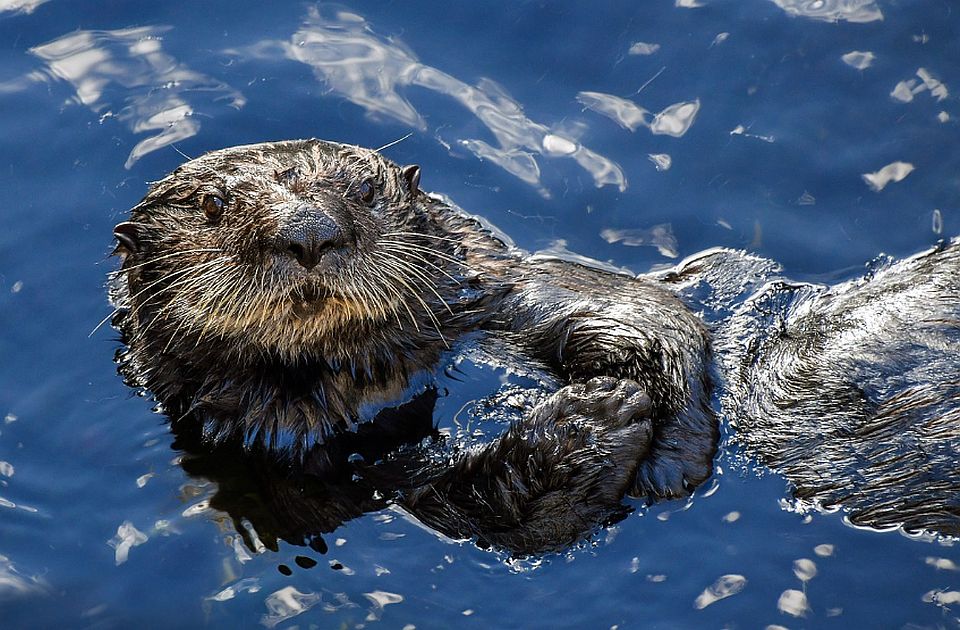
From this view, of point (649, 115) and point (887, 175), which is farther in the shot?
point (649, 115)

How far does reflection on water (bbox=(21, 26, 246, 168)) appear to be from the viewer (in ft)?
24.0

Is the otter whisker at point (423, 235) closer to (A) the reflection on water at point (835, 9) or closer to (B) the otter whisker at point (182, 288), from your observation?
(B) the otter whisker at point (182, 288)

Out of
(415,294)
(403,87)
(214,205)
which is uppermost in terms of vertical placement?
(403,87)

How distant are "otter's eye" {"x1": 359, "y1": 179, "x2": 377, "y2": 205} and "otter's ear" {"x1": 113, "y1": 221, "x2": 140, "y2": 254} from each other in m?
1.14

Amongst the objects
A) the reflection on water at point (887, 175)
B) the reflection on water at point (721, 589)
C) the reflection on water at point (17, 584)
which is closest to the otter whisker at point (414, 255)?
the reflection on water at point (721, 589)

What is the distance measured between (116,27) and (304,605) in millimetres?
4518

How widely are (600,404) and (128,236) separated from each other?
2.39 meters

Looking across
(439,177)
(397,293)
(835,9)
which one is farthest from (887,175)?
(397,293)

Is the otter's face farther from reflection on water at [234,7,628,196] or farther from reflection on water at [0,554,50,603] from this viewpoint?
reflection on water at [234,7,628,196]

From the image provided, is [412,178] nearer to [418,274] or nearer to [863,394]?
[418,274]

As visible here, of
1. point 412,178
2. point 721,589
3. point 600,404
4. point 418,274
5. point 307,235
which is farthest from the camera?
point 412,178

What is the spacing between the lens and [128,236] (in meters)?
5.47

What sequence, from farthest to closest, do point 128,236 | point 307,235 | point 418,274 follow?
point 128,236 → point 418,274 → point 307,235

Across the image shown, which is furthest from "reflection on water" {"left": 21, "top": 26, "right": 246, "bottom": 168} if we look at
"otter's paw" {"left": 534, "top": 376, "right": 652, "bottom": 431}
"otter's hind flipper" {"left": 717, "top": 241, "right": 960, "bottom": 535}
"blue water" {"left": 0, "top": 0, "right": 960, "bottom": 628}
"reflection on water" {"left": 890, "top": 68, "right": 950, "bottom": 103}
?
"reflection on water" {"left": 890, "top": 68, "right": 950, "bottom": 103}
